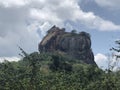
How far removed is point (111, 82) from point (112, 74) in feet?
9.42

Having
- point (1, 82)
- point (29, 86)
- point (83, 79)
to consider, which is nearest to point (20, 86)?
point (29, 86)

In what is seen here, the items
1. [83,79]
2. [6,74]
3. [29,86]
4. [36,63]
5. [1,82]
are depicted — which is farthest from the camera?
[83,79]

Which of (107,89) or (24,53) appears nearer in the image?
(24,53)

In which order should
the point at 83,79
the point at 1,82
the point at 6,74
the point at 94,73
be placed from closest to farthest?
the point at 6,74 → the point at 1,82 → the point at 83,79 → the point at 94,73

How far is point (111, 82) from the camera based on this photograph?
7075 cm

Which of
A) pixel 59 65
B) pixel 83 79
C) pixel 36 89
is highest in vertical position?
pixel 59 65

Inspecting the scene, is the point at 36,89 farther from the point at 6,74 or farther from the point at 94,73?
the point at 94,73

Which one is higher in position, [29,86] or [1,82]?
[1,82]

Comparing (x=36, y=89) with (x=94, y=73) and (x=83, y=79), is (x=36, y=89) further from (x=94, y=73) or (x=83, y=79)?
(x=94, y=73)

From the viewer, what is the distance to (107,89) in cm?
7125

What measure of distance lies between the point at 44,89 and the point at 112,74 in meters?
22.5

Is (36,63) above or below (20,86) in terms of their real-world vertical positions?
above

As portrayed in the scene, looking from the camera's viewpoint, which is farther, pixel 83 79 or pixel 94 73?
pixel 94 73

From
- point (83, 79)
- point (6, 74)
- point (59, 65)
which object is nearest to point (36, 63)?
point (6, 74)
